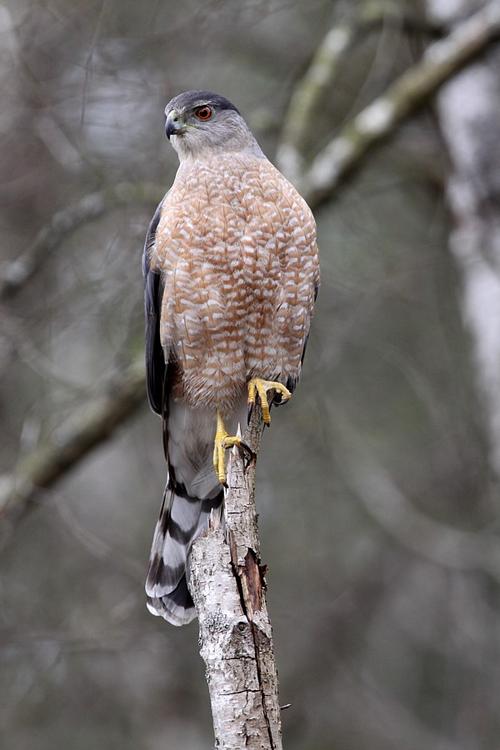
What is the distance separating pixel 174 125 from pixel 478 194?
9.87 ft

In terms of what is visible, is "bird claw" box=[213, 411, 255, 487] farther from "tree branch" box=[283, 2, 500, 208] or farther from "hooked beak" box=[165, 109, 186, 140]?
"tree branch" box=[283, 2, 500, 208]

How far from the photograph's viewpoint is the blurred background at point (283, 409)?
18.5 ft

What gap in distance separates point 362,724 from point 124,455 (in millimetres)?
2924

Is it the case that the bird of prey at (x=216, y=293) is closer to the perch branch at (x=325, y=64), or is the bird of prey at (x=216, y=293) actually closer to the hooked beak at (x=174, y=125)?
the hooked beak at (x=174, y=125)

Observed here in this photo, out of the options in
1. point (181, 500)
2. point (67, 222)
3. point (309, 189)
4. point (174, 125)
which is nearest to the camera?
point (174, 125)

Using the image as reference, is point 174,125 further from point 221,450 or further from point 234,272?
point 221,450

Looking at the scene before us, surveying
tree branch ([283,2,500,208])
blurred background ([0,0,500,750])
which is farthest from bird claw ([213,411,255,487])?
tree branch ([283,2,500,208])

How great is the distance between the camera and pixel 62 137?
5.68 m

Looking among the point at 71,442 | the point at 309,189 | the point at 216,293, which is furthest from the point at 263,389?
the point at 309,189

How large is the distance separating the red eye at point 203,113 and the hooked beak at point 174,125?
8 cm

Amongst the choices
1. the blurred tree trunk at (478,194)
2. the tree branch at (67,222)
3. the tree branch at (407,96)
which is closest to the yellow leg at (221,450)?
the tree branch at (67,222)

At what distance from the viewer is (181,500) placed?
4344mm

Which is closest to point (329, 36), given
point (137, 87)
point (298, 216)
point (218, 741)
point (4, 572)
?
point (137, 87)

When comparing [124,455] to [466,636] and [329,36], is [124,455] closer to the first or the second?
[466,636]
